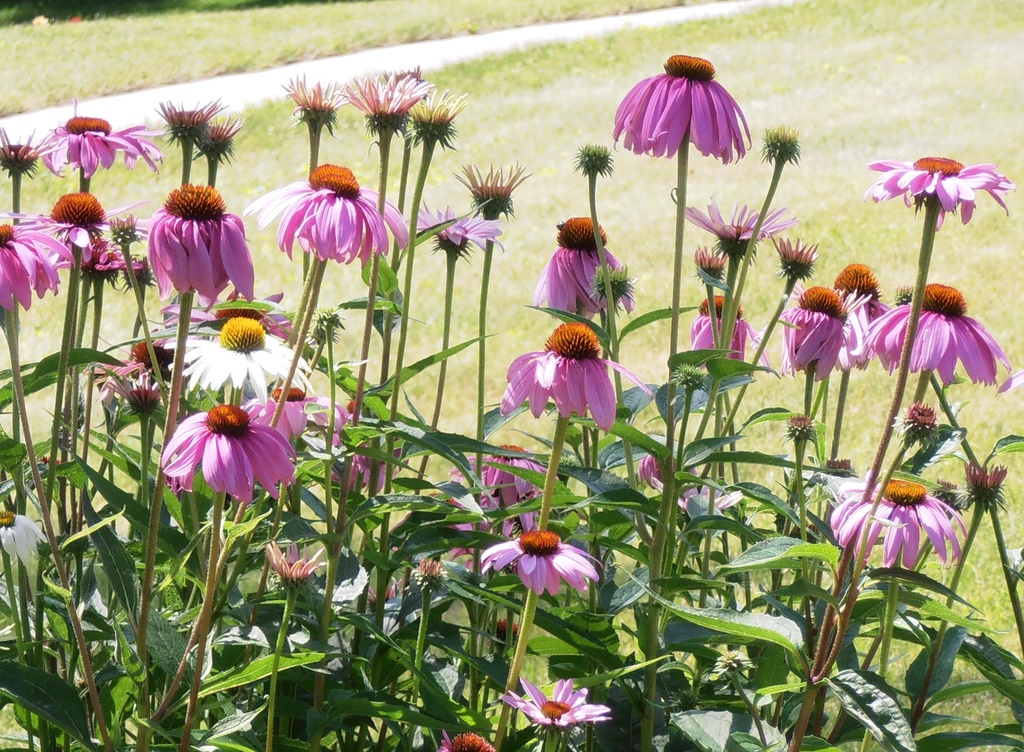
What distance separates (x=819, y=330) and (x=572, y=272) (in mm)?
375

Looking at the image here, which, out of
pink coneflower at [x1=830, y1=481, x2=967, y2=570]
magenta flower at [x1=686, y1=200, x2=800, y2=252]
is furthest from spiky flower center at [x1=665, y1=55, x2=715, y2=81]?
pink coneflower at [x1=830, y1=481, x2=967, y2=570]

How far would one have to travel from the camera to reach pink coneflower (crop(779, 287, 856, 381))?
155cm

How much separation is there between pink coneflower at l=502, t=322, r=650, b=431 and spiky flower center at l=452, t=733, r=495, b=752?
0.36 meters

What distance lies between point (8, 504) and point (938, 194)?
149cm

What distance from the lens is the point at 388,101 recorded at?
1.38m

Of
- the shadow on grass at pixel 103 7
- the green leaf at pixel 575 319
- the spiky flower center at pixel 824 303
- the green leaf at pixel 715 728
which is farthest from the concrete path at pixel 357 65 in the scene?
the green leaf at pixel 715 728

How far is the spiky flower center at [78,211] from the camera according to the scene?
4.58 ft

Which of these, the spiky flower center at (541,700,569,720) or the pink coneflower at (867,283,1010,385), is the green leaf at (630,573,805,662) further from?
the pink coneflower at (867,283,1010,385)

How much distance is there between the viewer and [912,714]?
145 centimetres

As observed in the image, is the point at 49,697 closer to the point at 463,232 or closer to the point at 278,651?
the point at 278,651

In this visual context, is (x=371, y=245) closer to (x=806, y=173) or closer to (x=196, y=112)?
(x=196, y=112)

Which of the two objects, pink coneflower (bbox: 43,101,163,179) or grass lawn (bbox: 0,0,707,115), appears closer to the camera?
pink coneflower (bbox: 43,101,163,179)

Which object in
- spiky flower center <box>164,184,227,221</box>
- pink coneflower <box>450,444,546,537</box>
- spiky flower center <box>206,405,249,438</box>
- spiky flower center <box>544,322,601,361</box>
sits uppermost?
spiky flower center <box>164,184,227,221</box>

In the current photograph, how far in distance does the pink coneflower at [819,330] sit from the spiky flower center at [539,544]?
1.58ft
